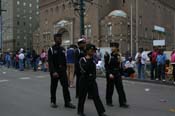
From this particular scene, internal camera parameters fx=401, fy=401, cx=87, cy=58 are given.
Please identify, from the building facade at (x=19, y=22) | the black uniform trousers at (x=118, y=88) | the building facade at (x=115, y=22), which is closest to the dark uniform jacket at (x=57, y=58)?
the black uniform trousers at (x=118, y=88)

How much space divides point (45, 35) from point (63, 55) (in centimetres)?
9166

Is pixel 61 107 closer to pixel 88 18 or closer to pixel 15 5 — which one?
pixel 88 18

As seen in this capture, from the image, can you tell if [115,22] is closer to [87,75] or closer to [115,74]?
[115,74]

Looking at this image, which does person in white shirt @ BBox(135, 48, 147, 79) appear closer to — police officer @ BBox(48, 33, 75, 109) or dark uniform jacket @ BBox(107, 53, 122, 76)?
dark uniform jacket @ BBox(107, 53, 122, 76)

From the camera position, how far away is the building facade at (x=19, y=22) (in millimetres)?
131750

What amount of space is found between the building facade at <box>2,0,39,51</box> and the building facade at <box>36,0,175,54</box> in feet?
95.2

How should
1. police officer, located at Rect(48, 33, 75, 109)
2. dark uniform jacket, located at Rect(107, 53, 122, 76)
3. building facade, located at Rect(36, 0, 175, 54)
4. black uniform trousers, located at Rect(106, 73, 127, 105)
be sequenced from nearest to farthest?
police officer, located at Rect(48, 33, 75, 109) → black uniform trousers, located at Rect(106, 73, 127, 105) → dark uniform jacket, located at Rect(107, 53, 122, 76) → building facade, located at Rect(36, 0, 175, 54)

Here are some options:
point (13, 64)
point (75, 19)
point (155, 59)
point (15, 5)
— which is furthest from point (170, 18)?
point (155, 59)

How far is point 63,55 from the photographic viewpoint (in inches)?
403

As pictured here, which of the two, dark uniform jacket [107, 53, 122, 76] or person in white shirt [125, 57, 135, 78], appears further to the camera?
person in white shirt [125, 57, 135, 78]

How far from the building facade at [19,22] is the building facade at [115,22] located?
95.2 ft

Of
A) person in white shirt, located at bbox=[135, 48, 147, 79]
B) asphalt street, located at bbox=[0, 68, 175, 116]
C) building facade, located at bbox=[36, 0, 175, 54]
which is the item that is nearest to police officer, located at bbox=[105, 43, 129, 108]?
asphalt street, located at bbox=[0, 68, 175, 116]

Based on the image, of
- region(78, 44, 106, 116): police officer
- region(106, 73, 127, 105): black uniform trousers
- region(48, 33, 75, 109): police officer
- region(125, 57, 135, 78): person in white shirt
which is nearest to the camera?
region(78, 44, 106, 116): police officer

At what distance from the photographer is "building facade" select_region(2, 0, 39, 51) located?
5187 inches
